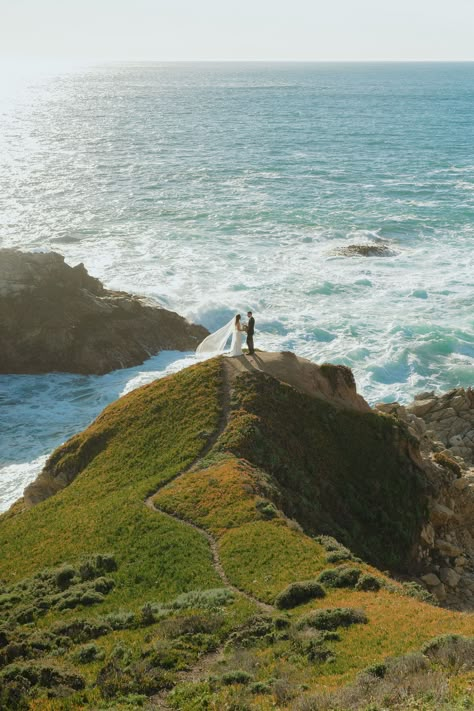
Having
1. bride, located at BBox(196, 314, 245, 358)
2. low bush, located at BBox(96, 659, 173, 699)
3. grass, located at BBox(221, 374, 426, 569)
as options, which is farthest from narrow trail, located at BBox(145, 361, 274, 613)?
low bush, located at BBox(96, 659, 173, 699)

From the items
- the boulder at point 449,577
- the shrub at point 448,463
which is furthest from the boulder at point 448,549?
the shrub at point 448,463

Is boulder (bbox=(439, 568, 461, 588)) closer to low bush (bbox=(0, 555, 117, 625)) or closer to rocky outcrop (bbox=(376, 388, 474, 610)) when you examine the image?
rocky outcrop (bbox=(376, 388, 474, 610))

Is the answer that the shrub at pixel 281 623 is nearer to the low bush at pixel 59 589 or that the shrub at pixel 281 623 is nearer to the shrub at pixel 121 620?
the shrub at pixel 121 620

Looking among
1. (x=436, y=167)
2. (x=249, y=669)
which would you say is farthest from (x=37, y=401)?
(x=436, y=167)

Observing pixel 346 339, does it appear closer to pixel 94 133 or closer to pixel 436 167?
pixel 436 167

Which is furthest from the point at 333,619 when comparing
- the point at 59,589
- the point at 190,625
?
the point at 59,589

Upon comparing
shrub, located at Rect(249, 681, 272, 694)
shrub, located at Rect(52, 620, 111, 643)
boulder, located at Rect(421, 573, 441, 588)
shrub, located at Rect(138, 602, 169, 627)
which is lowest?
boulder, located at Rect(421, 573, 441, 588)

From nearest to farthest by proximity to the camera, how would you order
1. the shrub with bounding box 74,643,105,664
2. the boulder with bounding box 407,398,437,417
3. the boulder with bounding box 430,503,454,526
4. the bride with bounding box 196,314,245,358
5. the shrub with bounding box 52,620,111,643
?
the shrub with bounding box 74,643,105,664 → the shrub with bounding box 52,620,111,643 → the boulder with bounding box 430,503,454,526 → the bride with bounding box 196,314,245,358 → the boulder with bounding box 407,398,437,417

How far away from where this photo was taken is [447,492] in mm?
35156

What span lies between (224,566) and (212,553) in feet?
3.72

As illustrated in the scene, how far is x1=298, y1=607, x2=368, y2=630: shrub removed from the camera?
2033 centimetres

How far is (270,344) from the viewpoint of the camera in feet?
192

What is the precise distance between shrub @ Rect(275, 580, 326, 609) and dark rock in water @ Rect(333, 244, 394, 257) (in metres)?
59.0

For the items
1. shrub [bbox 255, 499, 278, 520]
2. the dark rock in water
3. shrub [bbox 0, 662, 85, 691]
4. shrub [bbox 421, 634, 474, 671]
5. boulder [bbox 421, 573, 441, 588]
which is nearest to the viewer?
shrub [bbox 421, 634, 474, 671]
